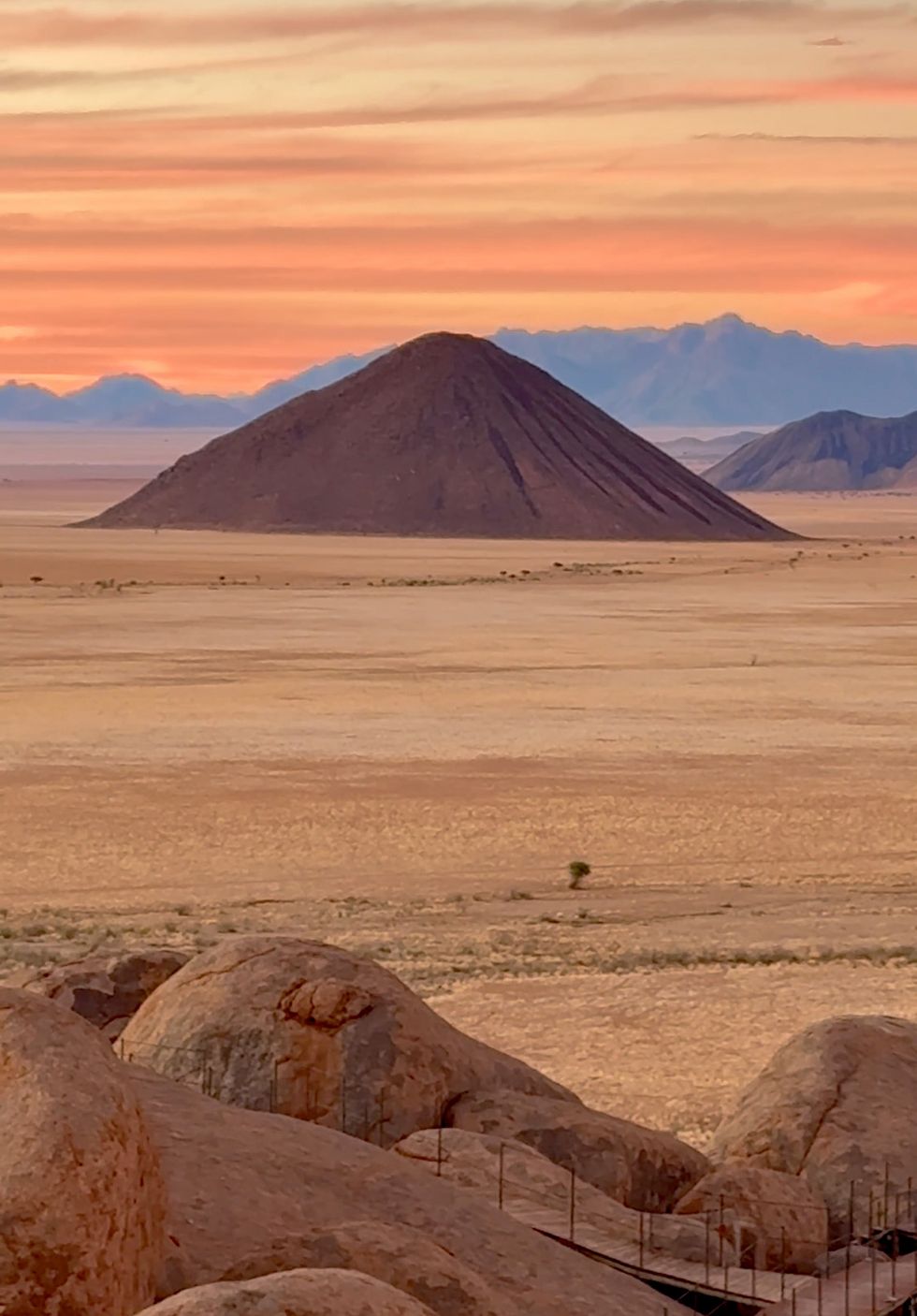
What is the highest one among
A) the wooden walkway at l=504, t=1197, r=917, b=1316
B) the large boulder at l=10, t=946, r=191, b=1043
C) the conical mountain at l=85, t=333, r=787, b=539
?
the conical mountain at l=85, t=333, r=787, b=539

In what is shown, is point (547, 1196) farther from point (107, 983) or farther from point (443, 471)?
point (443, 471)

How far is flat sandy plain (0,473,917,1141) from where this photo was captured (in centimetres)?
1819

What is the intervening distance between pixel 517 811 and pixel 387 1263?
23.3 m

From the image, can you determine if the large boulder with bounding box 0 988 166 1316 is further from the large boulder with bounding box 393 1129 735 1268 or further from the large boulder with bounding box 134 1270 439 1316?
the large boulder with bounding box 393 1129 735 1268

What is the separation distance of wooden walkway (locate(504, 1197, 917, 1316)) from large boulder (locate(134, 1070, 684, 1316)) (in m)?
0.29

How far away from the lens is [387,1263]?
20.5 feet

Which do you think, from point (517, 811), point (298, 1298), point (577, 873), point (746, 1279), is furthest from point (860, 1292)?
point (517, 811)

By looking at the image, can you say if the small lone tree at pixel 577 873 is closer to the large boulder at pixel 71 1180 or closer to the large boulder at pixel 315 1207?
the large boulder at pixel 315 1207

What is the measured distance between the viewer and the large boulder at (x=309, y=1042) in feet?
30.5

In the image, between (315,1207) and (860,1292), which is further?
(860,1292)

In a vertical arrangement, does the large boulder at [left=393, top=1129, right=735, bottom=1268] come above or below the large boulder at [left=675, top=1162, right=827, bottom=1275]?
above

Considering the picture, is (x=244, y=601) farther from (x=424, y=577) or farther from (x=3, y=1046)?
(x=3, y=1046)

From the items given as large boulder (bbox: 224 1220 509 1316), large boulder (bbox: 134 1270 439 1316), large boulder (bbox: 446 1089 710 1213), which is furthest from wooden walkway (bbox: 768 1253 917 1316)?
large boulder (bbox: 134 1270 439 1316)

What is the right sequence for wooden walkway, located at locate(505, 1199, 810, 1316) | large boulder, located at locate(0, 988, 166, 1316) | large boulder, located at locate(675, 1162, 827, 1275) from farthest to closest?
large boulder, located at locate(675, 1162, 827, 1275) < wooden walkway, located at locate(505, 1199, 810, 1316) < large boulder, located at locate(0, 988, 166, 1316)
